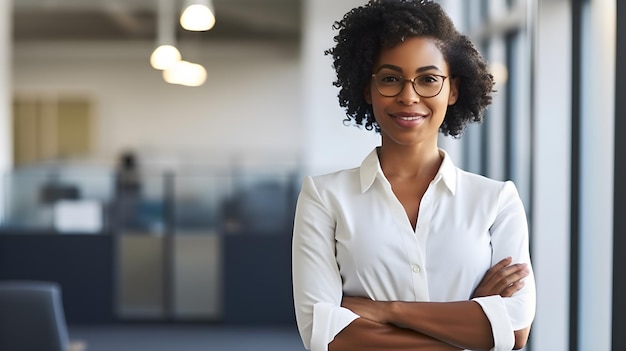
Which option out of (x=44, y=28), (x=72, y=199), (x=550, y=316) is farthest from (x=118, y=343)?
(x=44, y=28)

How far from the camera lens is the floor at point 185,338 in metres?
6.12

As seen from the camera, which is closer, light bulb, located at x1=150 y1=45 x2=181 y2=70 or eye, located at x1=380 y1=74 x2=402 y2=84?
eye, located at x1=380 y1=74 x2=402 y2=84

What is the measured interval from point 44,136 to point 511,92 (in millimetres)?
10143

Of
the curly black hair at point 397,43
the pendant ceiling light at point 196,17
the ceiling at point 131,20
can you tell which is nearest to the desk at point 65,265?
the pendant ceiling light at point 196,17

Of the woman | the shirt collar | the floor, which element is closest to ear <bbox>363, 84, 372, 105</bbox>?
the woman

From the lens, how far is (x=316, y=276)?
149 centimetres

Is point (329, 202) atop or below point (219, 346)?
atop

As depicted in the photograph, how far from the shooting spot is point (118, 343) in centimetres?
625

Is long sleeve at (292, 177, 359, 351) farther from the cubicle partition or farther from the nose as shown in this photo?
the cubicle partition

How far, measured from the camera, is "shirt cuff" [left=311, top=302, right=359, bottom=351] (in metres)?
1.46

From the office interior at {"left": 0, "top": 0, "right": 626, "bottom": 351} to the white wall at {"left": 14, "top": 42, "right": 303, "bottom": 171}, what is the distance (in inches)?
1.3

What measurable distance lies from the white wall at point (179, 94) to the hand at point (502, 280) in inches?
506

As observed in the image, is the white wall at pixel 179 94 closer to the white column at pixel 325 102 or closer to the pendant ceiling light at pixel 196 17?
the white column at pixel 325 102

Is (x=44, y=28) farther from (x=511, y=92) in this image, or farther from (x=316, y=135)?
(x=511, y=92)
